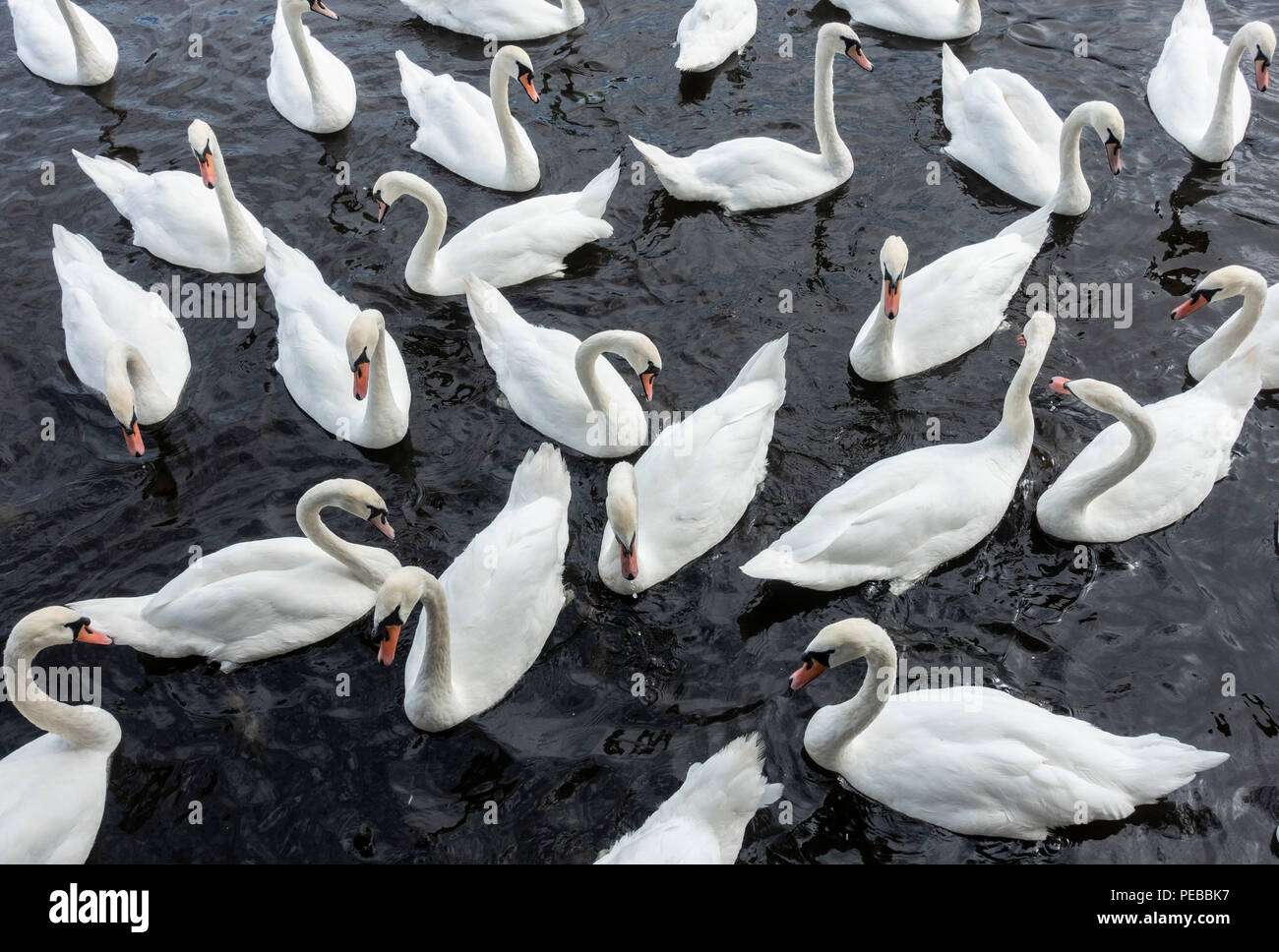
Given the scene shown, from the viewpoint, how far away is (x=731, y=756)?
6965 mm

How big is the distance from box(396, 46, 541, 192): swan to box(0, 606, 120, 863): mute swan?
6.90m

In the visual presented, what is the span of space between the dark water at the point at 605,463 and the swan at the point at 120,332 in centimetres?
30

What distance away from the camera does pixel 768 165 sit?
12.2m

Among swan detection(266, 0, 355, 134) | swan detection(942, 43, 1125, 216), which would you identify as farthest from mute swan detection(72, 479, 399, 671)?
swan detection(942, 43, 1125, 216)

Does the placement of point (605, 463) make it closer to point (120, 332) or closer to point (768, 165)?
point (768, 165)

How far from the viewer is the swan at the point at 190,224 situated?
38.3 feet

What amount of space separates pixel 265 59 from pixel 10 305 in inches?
206

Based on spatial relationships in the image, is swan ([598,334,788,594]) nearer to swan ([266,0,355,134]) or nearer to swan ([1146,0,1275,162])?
swan ([1146,0,1275,162])

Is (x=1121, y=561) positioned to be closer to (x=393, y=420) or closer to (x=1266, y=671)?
(x=1266, y=671)

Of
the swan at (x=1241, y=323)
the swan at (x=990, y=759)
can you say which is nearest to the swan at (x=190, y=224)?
the swan at (x=990, y=759)

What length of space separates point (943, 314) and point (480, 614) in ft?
17.0

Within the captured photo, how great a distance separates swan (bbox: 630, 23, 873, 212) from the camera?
12234mm

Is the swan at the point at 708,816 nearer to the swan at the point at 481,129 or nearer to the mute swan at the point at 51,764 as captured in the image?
the mute swan at the point at 51,764
